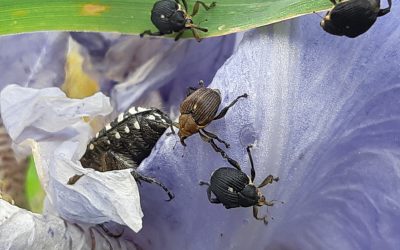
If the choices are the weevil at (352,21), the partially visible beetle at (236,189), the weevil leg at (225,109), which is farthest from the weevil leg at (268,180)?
the weevil at (352,21)

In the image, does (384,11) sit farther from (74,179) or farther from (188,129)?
(74,179)

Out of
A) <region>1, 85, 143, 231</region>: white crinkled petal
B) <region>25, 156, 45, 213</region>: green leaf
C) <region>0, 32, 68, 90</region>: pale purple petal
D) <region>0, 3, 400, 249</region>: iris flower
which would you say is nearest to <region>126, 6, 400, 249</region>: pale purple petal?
<region>0, 3, 400, 249</region>: iris flower

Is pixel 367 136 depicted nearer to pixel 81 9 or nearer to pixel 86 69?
pixel 81 9

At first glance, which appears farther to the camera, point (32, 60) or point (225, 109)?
point (32, 60)

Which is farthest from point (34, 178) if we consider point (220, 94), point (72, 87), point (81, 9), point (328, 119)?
point (328, 119)

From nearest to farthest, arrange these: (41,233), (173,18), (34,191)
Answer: (41,233) < (173,18) < (34,191)

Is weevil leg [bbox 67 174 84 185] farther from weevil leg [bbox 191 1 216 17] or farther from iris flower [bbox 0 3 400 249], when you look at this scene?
weevil leg [bbox 191 1 216 17]

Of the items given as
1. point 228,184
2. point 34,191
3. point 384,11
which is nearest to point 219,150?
point 228,184
